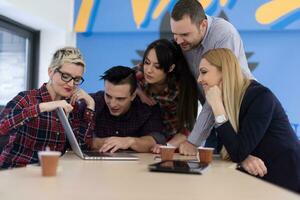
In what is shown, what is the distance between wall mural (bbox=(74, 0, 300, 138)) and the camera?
363 cm

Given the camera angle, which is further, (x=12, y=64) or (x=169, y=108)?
(x=12, y=64)

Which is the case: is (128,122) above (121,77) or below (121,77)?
below

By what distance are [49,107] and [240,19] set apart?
8.07 feet

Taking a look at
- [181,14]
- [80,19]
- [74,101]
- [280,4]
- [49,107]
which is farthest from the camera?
[80,19]

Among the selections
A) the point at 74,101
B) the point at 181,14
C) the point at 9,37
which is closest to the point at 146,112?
the point at 74,101

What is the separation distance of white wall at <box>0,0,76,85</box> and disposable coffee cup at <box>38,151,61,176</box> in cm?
211

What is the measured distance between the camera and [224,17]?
12.1 feet

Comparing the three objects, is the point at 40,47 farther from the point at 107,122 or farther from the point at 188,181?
the point at 188,181

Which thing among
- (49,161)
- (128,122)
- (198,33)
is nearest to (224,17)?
(198,33)

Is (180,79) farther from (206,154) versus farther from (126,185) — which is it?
(126,185)

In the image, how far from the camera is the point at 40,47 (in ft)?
13.0

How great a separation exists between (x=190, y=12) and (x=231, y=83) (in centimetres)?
58

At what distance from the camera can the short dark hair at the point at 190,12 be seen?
220cm

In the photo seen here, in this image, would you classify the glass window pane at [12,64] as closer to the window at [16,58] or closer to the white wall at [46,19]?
the window at [16,58]
